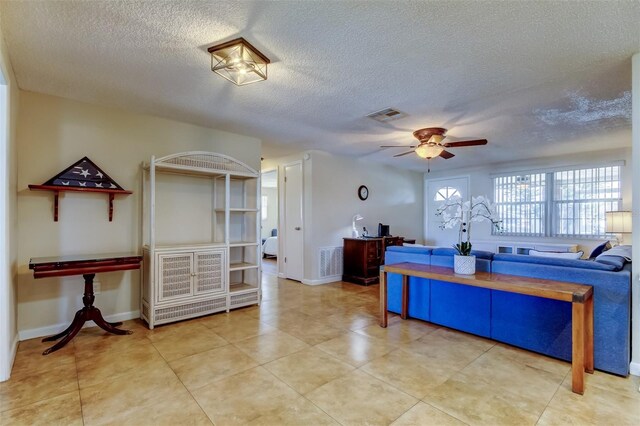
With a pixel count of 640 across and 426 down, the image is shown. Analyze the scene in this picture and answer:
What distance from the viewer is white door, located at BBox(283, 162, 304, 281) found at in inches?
216

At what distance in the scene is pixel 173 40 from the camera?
6.77ft

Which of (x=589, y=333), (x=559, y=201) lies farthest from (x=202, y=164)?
(x=559, y=201)

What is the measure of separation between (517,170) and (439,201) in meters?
1.74

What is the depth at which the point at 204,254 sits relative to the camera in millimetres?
3521

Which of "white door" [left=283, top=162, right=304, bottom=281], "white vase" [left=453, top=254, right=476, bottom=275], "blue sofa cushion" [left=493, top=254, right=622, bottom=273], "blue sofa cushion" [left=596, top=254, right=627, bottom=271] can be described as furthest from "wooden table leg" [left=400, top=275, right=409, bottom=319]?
"white door" [left=283, top=162, right=304, bottom=281]

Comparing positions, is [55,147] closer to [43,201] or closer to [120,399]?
[43,201]

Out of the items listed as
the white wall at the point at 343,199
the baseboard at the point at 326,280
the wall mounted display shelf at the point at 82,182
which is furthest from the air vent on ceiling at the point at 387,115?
the baseboard at the point at 326,280

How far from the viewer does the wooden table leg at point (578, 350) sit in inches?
79.2

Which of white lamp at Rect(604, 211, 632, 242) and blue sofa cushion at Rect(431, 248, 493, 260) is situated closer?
blue sofa cushion at Rect(431, 248, 493, 260)

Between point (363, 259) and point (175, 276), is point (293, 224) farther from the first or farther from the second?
point (175, 276)

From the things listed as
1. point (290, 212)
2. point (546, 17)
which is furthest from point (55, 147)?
point (546, 17)

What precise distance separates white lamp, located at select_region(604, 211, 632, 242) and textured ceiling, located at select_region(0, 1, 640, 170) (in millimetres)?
1251

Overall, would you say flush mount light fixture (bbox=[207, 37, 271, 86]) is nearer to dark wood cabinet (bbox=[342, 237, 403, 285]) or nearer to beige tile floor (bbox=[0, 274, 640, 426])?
beige tile floor (bbox=[0, 274, 640, 426])

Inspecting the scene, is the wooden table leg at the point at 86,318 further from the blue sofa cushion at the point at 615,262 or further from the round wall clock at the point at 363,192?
the round wall clock at the point at 363,192
